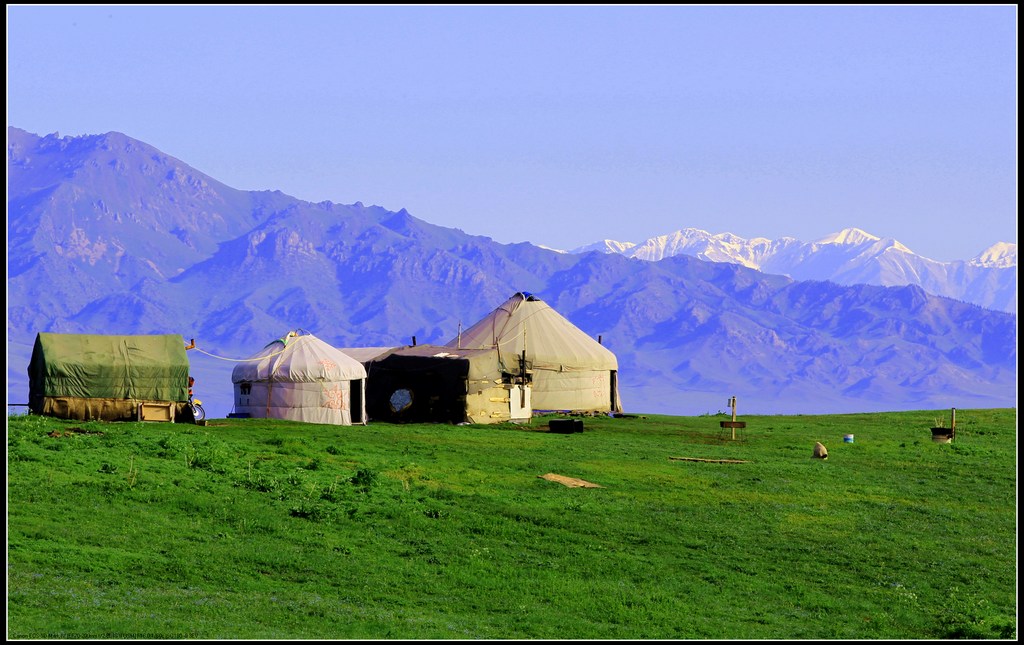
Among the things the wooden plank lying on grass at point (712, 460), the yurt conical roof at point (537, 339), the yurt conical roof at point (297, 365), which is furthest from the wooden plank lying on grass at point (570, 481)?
the yurt conical roof at point (537, 339)

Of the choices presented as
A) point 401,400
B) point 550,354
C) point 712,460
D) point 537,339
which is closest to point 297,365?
point 401,400

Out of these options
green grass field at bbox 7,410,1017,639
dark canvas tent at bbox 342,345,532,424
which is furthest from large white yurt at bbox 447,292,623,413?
green grass field at bbox 7,410,1017,639

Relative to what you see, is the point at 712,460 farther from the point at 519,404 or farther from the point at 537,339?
the point at 537,339

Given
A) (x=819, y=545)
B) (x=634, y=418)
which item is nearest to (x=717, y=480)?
(x=819, y=545)

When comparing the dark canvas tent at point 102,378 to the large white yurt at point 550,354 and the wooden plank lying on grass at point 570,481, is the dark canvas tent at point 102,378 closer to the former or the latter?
the wooden plank lying on grass at point 570,481

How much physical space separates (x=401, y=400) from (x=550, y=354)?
40.6 ft

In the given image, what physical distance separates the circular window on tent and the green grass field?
1273 centimetres

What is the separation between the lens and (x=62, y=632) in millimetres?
22594

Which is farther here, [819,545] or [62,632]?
[819,545]

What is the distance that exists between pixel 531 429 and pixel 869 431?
14517 mm

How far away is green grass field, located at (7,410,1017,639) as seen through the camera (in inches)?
1005

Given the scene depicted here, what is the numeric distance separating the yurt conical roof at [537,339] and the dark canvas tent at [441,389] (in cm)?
727

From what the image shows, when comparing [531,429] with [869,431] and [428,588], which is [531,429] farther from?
[428,588]

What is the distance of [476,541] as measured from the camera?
3203 cm
